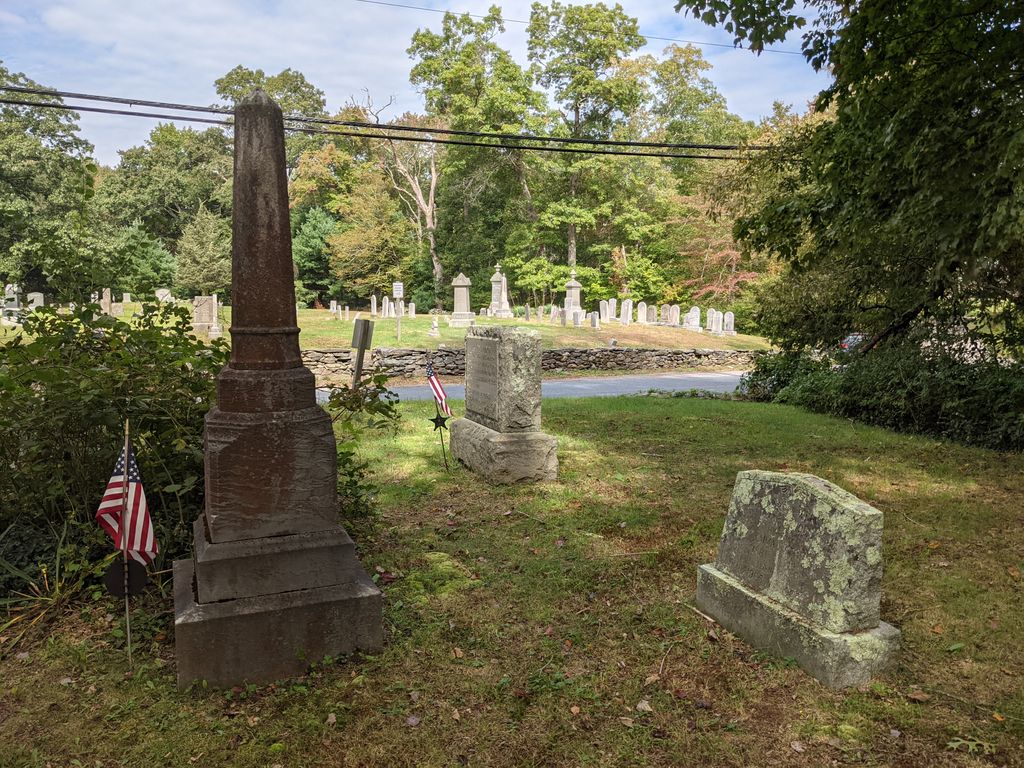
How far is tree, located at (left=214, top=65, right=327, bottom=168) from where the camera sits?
48.9 metres

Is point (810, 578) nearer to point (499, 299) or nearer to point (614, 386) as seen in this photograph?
point (614, 386)

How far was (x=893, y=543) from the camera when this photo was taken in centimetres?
541

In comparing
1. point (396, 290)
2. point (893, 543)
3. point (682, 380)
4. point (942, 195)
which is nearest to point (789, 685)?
point (893, 543)

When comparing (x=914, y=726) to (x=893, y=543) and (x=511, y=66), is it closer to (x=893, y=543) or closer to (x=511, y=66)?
(x=893, y=543)

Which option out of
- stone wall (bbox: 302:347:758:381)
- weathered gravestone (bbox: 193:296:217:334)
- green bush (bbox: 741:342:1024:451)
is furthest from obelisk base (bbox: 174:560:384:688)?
weathered gravestone (bbox: 193:296:217:334)

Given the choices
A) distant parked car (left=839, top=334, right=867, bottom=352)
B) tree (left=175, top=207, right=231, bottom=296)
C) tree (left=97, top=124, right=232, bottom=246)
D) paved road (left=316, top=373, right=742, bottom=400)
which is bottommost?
paved road (left=316, top=373, right=742, bottom=400)

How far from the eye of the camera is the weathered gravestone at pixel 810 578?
332 centimetres

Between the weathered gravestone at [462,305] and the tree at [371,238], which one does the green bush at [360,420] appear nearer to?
the weathered gravestone at [462,305]

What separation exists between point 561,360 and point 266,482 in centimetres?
1832

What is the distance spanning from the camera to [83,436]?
4293 mm

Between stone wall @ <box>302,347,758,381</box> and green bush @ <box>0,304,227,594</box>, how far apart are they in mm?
10753

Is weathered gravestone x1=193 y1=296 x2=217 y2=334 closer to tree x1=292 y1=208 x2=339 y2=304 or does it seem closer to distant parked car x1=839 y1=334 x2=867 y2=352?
distant parked car x1=839 y1=334 x2=867 y2=352

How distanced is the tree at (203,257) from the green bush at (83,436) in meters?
38.9

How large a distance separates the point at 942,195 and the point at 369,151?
44.0m
